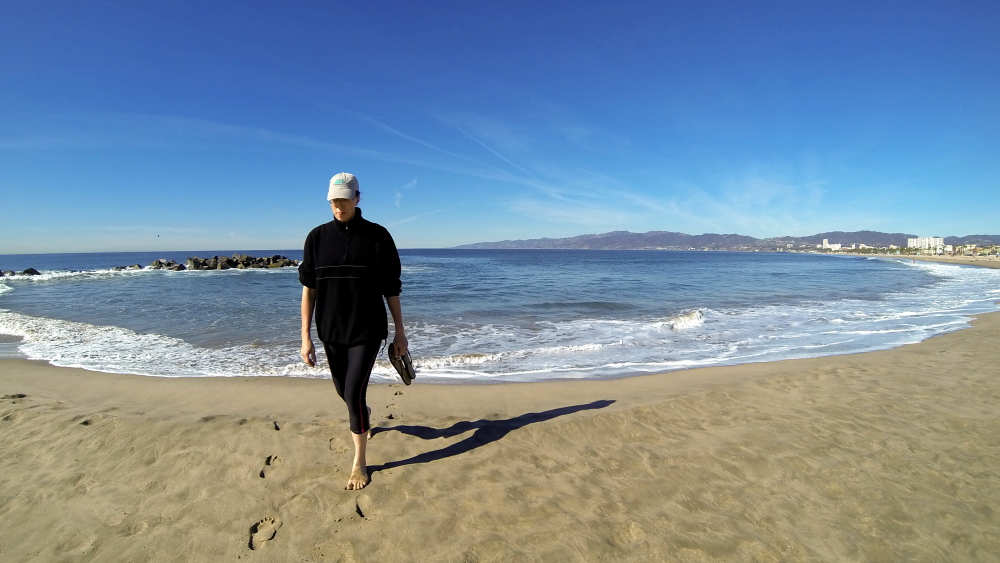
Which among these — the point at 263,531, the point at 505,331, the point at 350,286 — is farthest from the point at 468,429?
the point at 505,331

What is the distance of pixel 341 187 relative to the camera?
10.1ft

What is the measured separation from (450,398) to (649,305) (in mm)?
12955

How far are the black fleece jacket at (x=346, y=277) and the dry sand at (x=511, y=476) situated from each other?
1275 millimetres

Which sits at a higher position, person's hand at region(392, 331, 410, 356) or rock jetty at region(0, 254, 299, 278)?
rock jetty at region(0, 254, 299, 278)

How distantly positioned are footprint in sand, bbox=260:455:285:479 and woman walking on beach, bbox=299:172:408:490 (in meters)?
0.80

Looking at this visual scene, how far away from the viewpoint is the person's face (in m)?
3.11

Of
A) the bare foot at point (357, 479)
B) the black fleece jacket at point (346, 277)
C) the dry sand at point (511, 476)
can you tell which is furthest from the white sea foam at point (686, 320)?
the black fleece jacket at point (346, 277)

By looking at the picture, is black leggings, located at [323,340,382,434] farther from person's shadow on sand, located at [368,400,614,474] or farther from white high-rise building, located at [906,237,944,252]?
white high-rise building, located at [906,237,944,252]

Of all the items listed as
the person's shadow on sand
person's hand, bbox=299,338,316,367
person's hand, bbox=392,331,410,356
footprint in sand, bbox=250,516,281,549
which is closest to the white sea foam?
the person's shadow on sand

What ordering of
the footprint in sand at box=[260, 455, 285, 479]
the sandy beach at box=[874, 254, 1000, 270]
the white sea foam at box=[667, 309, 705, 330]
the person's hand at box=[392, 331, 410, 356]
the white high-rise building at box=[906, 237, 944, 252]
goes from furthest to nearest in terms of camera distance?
the white high-rise building at box=[906, 237, 944, 252]
the sandy beach at box=[874, 254, 1000, 270]
the white sea foam at box=[667, 309, 705, 330]
the footprint in sand at box=[260, 455, 285, 479]
the person's hand at box=[392, 331, 410, 356]

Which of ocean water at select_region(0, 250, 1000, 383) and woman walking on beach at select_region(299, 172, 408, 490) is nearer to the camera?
woman walking on beach at select_region(299, 172, 408, 490)

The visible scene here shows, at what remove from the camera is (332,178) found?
3.11 metres

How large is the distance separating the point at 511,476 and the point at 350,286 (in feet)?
6.74

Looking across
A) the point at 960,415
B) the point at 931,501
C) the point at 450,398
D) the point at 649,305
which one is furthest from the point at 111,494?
the point at 649,305
